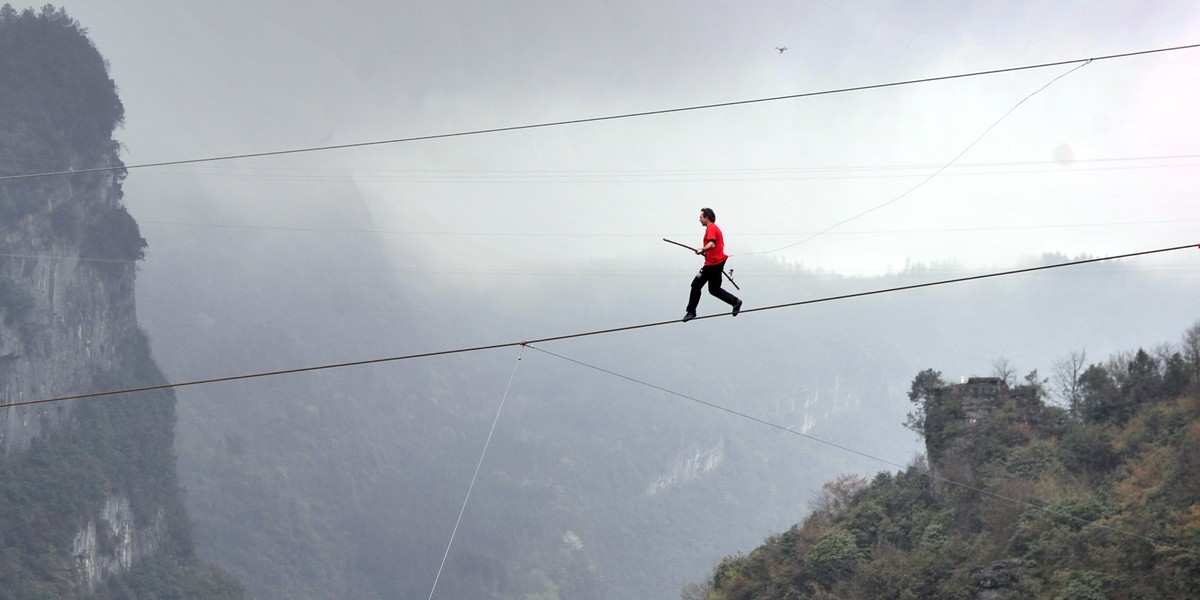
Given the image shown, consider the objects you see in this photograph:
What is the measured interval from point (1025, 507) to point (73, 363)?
109641mm

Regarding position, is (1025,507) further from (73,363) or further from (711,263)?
(73,363)

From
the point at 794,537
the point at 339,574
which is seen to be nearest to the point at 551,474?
the point at 339,574

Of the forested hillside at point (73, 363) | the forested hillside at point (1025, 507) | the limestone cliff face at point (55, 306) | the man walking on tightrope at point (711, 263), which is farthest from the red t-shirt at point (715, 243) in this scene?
the limestone cliff face at point (55, 306)

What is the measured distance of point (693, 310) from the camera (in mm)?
17484

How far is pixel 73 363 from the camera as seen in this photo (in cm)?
12131

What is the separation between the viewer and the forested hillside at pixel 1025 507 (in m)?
40.6

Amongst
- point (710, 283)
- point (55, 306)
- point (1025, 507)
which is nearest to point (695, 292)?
point (710, 283)

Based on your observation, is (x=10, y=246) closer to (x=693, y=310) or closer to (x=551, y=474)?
(x=551, y=474)

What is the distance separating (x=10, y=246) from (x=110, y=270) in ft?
46.4

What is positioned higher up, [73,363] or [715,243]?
[73,363]

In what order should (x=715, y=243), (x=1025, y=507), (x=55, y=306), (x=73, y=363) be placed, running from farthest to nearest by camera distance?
(x=73, y=363), (x=55, y=306), (x=1025, y=507), (x=715, y=243)

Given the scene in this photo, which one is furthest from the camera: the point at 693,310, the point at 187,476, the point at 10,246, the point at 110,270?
the point at 187,476

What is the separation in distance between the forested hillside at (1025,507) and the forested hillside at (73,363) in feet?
252

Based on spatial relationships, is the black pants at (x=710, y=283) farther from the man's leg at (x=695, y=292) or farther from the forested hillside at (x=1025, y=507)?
the forested hillside at (x=1025, y=507)
